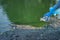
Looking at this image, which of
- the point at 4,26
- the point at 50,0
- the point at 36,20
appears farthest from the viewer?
the point at 50,0

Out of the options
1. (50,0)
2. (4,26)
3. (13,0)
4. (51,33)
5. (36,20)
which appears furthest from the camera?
(13,0)

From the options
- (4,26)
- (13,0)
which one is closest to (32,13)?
(4,26)

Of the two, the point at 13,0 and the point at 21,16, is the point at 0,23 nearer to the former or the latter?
the point at 21,16

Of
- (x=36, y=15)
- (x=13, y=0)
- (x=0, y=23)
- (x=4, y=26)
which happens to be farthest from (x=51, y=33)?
(x=13, y=0)

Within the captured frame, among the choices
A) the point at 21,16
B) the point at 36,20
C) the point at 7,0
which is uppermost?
the point at 7,0

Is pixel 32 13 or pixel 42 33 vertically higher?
pixel 32 13

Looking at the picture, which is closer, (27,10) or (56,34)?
(56,34)

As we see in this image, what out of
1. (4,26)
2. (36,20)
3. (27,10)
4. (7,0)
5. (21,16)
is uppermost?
(7,0)

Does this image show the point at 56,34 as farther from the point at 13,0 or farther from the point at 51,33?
the point at 13,0

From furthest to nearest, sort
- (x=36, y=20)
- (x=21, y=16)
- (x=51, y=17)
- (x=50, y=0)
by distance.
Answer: (x=50, y=0)
(x=21, y=16)
(x=36, y=20)
(x=51, y=17)
